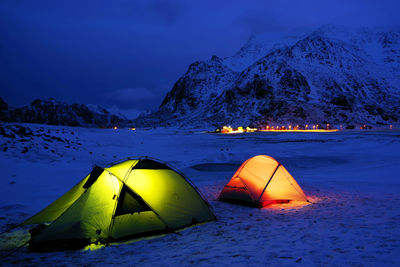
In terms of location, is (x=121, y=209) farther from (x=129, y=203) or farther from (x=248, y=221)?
(x=248, y=221)

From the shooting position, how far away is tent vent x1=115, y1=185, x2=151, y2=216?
6996 mm

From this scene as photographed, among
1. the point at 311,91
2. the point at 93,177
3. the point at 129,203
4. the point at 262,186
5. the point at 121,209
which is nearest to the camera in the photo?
the point at 121,209

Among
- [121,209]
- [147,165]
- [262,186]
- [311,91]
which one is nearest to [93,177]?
[121,209]

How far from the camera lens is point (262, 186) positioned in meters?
10.1

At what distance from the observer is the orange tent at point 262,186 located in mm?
9961

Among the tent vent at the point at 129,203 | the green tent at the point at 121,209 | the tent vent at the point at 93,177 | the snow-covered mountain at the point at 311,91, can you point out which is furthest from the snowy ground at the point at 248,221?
the snow-covered mountain at the point at 311,91

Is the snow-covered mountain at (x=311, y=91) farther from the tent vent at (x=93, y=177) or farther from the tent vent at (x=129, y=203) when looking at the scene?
the tent vent at (x=129, y=203)

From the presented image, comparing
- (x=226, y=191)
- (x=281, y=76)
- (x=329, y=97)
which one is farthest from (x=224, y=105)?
(x=226, y=191)

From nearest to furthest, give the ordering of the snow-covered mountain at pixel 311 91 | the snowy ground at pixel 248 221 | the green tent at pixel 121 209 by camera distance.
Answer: the snowy ground at pixel 248 221
the green tent at pixel 121 209
the snow-covered mountain at pixel 311 91

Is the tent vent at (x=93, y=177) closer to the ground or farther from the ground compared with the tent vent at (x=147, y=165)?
closer to the ground

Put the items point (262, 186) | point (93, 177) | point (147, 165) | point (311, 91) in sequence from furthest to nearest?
point (311, 91) → point (262, 186) → point (147, 165) → point (93, 177)

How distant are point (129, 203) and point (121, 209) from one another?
243 mm

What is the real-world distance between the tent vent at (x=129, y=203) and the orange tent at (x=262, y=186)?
4.10 m

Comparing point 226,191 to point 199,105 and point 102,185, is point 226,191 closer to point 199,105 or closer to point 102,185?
point 102,185
